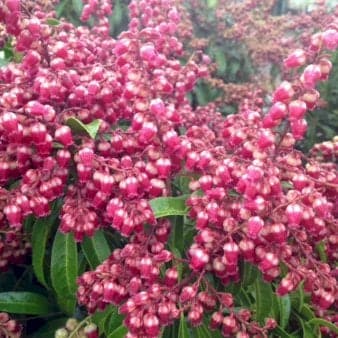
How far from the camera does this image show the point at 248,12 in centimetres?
321

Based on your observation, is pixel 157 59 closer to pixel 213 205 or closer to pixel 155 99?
pixel 155 99

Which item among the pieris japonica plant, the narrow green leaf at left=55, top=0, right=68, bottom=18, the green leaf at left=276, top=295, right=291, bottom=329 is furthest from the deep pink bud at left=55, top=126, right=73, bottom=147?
the narrow green leaf at left=55, top=0, right=68, bottom=18

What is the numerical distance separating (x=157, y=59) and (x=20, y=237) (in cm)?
62

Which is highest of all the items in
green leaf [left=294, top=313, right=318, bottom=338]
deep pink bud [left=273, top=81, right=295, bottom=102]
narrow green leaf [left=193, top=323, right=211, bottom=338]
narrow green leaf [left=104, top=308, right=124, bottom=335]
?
deep pink bud [left=273, top=81, right=295, bottom=102]

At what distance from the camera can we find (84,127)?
1.21 m

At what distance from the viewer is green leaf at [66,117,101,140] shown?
3.91 feet

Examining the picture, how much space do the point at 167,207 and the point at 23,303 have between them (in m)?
0.51

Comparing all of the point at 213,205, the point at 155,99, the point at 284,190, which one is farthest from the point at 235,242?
the point at 155,99

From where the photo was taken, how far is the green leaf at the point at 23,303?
4.66 ft

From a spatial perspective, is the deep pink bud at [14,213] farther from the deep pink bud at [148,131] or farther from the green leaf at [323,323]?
the green leaf at [323,323]

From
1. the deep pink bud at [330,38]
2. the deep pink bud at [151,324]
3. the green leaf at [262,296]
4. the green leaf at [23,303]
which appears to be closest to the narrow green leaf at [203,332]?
the green leaf at [262,296]

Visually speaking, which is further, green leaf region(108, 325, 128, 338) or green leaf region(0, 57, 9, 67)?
green leaf region(0, 57, 9, 67)

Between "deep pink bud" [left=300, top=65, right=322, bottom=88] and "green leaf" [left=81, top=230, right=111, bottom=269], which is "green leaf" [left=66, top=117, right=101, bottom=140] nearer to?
"green leaf" [left=81, top=230, right=111, bottom=269]

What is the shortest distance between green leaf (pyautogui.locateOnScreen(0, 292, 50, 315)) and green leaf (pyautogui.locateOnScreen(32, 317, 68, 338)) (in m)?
0.04
